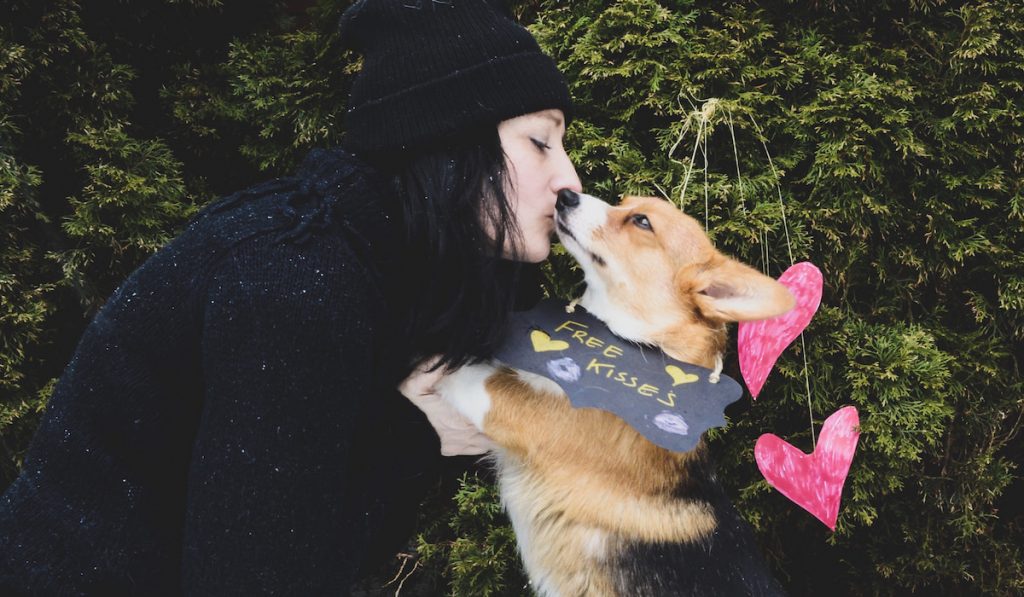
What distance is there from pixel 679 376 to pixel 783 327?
363 millimetres

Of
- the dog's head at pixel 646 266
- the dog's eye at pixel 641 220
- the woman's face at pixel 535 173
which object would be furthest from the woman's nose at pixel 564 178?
the dog's eye at pixel 641 220

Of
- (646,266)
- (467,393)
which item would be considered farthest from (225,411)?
(646,266)

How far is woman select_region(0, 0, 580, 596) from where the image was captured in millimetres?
1304

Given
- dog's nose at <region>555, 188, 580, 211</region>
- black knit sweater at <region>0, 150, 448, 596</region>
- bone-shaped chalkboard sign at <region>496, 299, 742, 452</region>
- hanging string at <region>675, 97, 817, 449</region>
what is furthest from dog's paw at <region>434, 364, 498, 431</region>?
hanging string at <region>675, 97, 817, 449</region>

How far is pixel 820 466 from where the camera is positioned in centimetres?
172

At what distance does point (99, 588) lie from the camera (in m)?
1.44

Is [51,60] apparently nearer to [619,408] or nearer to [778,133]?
[619,408]

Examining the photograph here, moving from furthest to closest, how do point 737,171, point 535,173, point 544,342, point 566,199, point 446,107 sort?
1. point 737,171
2. point 566,199
3. point 544,342
4. point 535,173
5. point 446,107

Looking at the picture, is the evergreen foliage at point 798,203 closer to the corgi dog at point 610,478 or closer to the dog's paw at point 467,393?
the corgi dog at point 610,478

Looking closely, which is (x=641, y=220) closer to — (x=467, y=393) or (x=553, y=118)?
(x=553, y=118)

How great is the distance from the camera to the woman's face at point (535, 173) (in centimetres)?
164

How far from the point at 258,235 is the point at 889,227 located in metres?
2.17

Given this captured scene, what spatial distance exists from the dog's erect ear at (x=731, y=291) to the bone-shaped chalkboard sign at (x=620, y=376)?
19 centimetres

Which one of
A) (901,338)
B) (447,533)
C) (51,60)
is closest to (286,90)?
(51,60)
